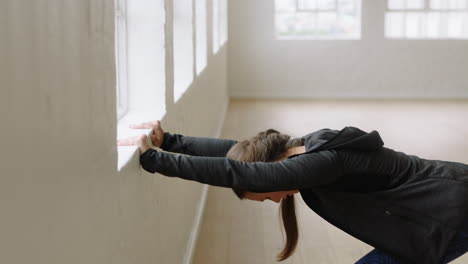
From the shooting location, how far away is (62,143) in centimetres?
A: 137

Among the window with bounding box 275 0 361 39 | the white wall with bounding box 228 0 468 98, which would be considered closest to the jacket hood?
the white wall with bounding box 228 0 468 98

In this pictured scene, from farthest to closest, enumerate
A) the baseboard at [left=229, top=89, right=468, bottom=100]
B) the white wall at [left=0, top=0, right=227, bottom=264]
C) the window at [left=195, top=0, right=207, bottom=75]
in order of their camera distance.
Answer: the baseboard at [left=229, top=89, right=468, bottom=100]
the window at [left=195, top=0, right=207, bottom=75]
the white wall at [left=0, top=0, right=227, bottom=264]

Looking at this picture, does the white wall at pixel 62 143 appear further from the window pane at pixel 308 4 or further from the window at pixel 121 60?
the window pane at pixel 308 4

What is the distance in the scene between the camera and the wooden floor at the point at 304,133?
4277mm

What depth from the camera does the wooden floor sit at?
14.0 ft

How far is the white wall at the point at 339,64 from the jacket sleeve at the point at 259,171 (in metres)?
9.77

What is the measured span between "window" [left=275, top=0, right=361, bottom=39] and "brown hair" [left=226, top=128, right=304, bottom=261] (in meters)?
9.68

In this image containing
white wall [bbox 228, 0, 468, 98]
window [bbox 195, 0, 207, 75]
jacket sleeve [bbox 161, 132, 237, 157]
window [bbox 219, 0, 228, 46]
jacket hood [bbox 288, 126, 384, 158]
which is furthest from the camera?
white wall [bbox 228, 0, 468, 98]

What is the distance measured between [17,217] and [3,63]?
23 cm

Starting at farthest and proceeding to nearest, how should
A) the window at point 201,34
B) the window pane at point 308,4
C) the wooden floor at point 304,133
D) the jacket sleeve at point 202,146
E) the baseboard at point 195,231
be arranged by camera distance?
the window pane at point 308,4 → the window at point 201,34 → the wooden floor at point 304,133 → the baseboard at point 195,231 → the jacket sleeve at point 202,146

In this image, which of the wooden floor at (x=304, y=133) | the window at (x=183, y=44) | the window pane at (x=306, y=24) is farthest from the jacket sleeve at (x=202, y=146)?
the window pane at (x=306, y=24)

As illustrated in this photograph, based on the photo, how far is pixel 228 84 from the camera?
1195cm

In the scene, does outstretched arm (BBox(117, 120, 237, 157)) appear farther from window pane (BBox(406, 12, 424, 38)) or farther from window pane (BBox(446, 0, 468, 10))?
window pane (BBox(446, 0, 468, 10))

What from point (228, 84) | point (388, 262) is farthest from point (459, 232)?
point (228, 84)
